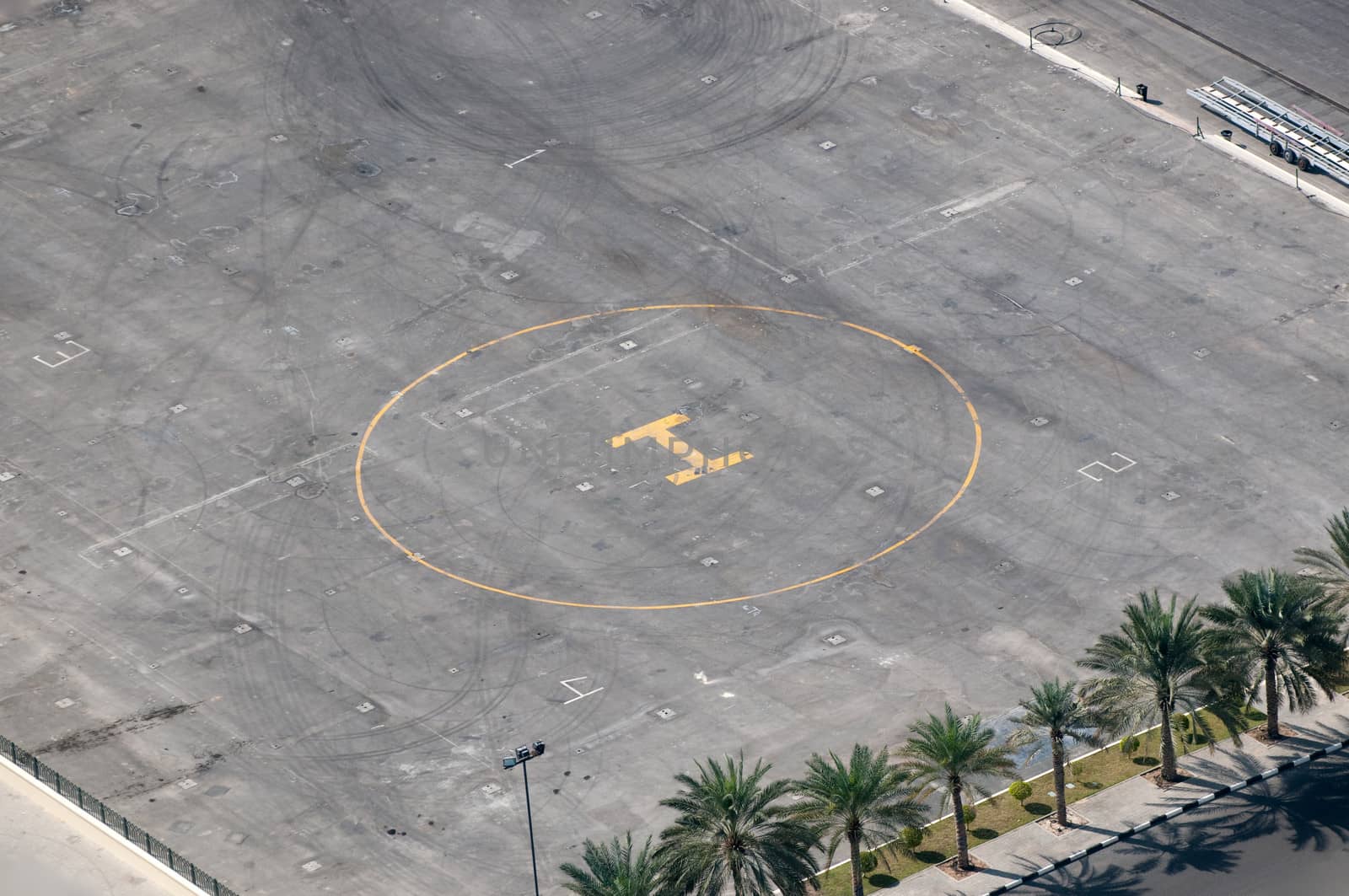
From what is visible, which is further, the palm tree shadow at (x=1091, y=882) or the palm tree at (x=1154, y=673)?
the palm tree at (x=1154, y=673)

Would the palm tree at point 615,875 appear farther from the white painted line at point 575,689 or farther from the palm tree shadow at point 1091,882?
the white painted line at point 575,689

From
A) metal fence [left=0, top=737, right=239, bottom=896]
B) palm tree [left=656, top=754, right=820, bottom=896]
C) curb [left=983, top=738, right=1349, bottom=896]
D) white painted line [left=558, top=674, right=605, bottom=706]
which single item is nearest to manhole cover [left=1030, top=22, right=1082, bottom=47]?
white painted line [left=558, top=674, right=605, bottom=706]

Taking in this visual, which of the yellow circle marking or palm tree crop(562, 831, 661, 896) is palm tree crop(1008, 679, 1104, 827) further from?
palm tree crop(562, 831, 661, 896)

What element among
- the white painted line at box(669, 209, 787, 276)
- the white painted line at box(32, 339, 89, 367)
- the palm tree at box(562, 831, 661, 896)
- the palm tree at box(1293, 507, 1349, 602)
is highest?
the white painted line at box(669, 209, 787, 276)

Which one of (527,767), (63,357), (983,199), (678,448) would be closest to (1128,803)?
(527,767)

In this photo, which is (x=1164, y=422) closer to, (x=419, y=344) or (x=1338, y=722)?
(x=1338, y=722)

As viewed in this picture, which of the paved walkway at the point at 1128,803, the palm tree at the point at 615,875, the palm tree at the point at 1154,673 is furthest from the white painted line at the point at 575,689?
the palm tree at the point at 1154,673
